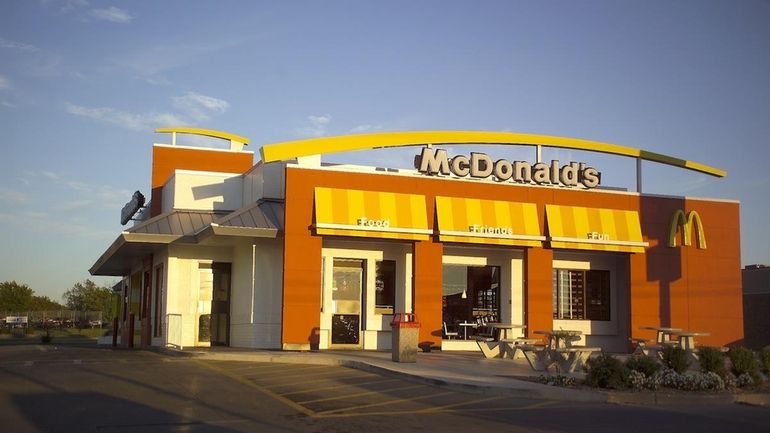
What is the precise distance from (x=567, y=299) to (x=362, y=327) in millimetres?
7777

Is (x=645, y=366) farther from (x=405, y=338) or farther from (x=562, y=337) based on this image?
(x=405, y=338)

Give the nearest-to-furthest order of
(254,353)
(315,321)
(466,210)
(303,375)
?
(303,375) → (254,353) → (315,321) → (466,210)

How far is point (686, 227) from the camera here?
92.8 feet

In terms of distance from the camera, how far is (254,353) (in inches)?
876

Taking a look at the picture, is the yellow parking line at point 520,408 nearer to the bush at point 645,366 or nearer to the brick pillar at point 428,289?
the bush at point 645,366

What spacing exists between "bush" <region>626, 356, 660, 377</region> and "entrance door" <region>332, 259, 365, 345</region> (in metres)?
11.7

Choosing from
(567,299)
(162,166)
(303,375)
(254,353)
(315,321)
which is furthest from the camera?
(162,166)

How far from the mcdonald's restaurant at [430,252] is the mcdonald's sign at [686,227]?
0.25ft

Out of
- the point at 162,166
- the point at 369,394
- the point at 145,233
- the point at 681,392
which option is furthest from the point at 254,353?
the point at 162,166

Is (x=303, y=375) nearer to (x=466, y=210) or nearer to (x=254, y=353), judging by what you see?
(x=254, y=353)

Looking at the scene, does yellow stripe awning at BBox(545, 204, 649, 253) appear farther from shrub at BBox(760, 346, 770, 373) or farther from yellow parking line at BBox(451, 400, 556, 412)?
yellow parking line at BBox(451, 400, 556, 412)

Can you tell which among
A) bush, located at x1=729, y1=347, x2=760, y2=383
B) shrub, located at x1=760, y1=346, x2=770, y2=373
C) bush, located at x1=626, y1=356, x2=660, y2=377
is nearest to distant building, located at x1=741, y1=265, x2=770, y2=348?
shrub, located at x1=760, y1=346, x2=770, y2=373

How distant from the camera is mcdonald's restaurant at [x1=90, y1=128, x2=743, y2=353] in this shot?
25.1m

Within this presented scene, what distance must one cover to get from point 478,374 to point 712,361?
4782mm
